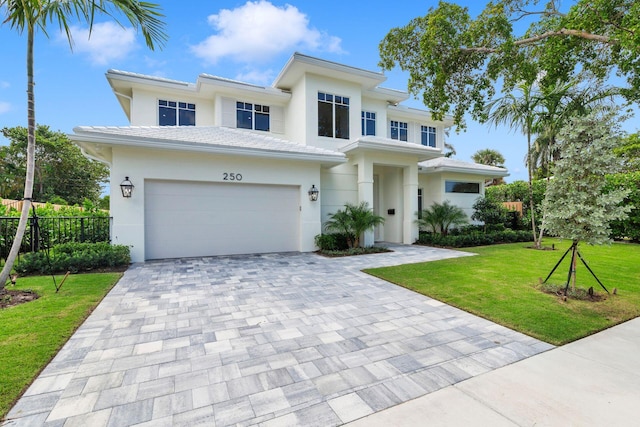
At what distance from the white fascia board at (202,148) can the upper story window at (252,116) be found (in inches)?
164

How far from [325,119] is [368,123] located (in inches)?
114

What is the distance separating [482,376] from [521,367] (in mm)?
534

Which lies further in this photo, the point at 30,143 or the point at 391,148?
the point at 391,148

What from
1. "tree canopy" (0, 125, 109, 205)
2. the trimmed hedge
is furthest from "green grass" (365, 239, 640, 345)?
"tree canopy" (0, 125, 109, 205)

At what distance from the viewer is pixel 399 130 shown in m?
16.4

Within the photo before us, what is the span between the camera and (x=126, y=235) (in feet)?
27.9

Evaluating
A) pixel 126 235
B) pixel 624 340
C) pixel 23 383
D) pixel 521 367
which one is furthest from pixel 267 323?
pixel 126 235

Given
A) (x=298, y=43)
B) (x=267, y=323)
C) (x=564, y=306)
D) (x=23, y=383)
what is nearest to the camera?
(x=23, y=383)

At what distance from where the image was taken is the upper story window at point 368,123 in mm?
14400

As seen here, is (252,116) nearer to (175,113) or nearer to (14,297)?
(175,113)

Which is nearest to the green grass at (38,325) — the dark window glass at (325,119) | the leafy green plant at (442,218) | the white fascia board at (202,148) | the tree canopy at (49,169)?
the white fascia board at (202,148)

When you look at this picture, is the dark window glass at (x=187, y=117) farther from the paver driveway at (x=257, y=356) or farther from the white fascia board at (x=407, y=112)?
the white fascia board at (x=407, y=112)

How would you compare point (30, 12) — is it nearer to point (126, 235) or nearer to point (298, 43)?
point (126, 235)

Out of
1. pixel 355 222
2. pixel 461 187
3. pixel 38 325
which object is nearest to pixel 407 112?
pixel 461 187
